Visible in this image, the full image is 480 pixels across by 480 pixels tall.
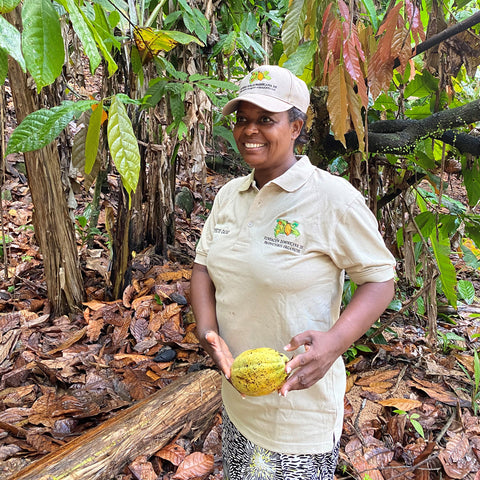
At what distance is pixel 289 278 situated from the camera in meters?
1.03

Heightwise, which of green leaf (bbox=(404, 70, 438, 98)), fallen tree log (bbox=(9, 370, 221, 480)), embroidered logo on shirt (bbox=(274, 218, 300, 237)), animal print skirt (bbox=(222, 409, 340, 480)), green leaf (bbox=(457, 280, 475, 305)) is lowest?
green leaf (bbox=(457, 280, 475, 305))

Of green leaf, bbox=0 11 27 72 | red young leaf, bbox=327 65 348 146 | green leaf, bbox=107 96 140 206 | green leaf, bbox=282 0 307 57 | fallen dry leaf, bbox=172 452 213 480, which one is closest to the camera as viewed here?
green leaf, bbox=0 11 27 72

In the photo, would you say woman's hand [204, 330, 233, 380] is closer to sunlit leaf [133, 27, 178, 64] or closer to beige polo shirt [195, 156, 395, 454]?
beige polo shirt [195, 156, 395, 454]

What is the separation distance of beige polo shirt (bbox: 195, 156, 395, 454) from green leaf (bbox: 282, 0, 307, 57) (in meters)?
0.64

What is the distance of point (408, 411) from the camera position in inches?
85.5

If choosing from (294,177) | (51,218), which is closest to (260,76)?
(294,177)

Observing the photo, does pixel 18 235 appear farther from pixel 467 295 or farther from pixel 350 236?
pixel 467 295

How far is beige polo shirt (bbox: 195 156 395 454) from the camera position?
3.36ft

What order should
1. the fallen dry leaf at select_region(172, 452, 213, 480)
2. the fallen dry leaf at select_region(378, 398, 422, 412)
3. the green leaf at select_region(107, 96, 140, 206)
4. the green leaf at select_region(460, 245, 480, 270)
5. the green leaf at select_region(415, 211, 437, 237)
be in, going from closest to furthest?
the green leaf at select_region(107, 96, 140, 206) → the fallen dry leaf at select_region(172, 452, 213, 480) → the fallen dry leaf at select_region(378, 398, 422, 412) → the green leaf at select_region(415, 211, 437, 237) → the green leaf at select_region(460, 245, 480, 270)

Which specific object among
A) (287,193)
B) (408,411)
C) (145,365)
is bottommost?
(408,411)

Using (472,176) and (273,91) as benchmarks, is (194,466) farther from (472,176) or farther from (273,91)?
(472,176)

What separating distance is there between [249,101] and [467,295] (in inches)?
114

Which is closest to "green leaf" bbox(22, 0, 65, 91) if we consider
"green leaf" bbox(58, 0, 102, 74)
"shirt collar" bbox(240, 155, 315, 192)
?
"green leaf" bbox(58, 0, 102, 74)

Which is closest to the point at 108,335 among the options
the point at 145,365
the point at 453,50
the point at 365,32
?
the point at 145,365
